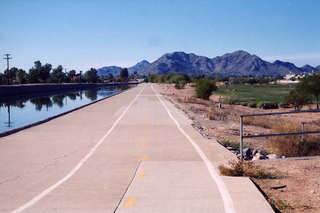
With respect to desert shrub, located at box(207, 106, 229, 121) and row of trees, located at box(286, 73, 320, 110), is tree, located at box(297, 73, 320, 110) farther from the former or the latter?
desert shrub, located at box(207, 106, 229, 121)

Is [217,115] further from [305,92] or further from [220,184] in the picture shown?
[220,184]

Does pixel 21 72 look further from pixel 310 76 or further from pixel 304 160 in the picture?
pixel 304 160

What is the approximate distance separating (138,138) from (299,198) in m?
9.65

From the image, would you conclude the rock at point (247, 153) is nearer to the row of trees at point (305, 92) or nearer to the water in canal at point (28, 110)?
the water in canal at point (28, 110)

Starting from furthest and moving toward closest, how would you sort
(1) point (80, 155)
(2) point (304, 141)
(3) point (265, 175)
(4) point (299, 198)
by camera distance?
(2) point (304, 141), (1) point (80, 155), (3) point (265, 175), (4) point (299, 198)

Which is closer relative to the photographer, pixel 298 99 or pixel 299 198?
pixel 299 198

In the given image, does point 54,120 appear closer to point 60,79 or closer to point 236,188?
point 236,188

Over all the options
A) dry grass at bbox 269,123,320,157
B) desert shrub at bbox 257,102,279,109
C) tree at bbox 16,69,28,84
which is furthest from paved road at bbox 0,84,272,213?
tree at bbox 16,69,28,84

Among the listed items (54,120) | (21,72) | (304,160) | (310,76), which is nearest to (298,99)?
(310,76)

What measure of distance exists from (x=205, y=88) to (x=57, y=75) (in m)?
118

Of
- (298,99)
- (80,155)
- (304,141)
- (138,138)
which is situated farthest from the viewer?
(298,99)

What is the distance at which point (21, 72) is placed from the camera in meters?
142

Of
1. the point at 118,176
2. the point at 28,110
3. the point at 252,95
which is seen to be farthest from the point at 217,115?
the point at 252,95

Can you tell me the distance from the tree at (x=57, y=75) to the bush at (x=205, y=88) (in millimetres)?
106785
